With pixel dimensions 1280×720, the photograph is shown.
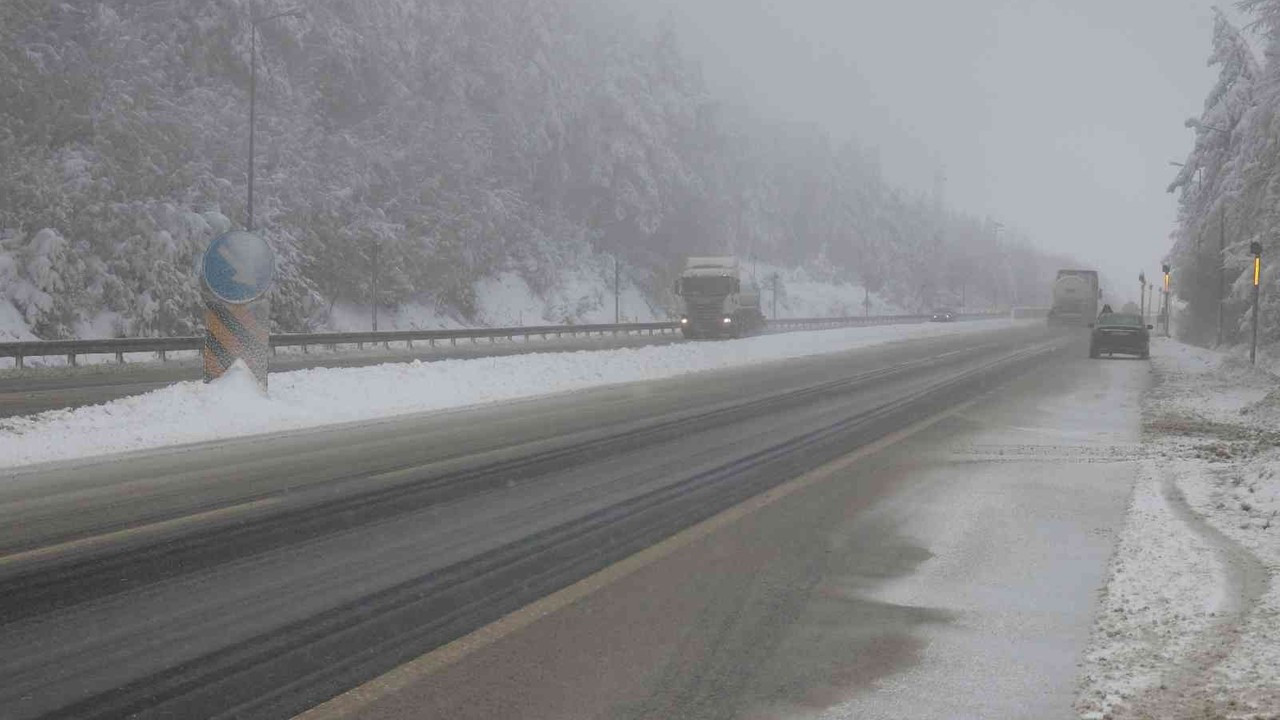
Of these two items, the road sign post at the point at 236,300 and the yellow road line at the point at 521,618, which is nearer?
the yellow road line at the point at 521,618

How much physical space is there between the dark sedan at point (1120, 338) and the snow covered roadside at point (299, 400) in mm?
17662

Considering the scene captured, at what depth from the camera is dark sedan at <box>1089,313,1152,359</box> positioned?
1474 inches

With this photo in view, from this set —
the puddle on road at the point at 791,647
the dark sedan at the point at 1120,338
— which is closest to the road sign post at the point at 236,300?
the puddle on road at the point at 791,647

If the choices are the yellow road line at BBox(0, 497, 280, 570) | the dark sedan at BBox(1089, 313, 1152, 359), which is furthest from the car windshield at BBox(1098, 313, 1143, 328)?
the yellow road line at BBox(0, 497, 280, 570)

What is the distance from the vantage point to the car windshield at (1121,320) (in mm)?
37969

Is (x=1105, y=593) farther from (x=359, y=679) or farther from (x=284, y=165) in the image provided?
(x=284, y=165)

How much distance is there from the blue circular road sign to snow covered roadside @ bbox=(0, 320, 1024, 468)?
4.39 ft

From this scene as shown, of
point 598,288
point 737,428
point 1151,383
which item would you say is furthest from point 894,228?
point 737,428

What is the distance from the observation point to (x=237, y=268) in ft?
51.0

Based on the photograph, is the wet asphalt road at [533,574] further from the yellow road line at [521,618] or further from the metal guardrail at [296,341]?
the metal guardrail at [296,341]

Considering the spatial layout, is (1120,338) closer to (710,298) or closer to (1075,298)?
(710,298)

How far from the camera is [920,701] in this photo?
4.29 m

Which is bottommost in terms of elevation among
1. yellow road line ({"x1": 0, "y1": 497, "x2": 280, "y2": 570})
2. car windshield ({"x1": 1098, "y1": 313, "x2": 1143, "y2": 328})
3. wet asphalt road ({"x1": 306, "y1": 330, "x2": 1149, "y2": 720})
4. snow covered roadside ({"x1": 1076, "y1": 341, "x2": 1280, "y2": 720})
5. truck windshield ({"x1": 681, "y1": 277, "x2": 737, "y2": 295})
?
yellow road line ({"x1": 0, "y1": 497, "x2": 280, "y2": 570})

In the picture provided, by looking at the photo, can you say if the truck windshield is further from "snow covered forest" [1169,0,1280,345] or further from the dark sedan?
"snow covered forest" [1169,0,1280,345]
